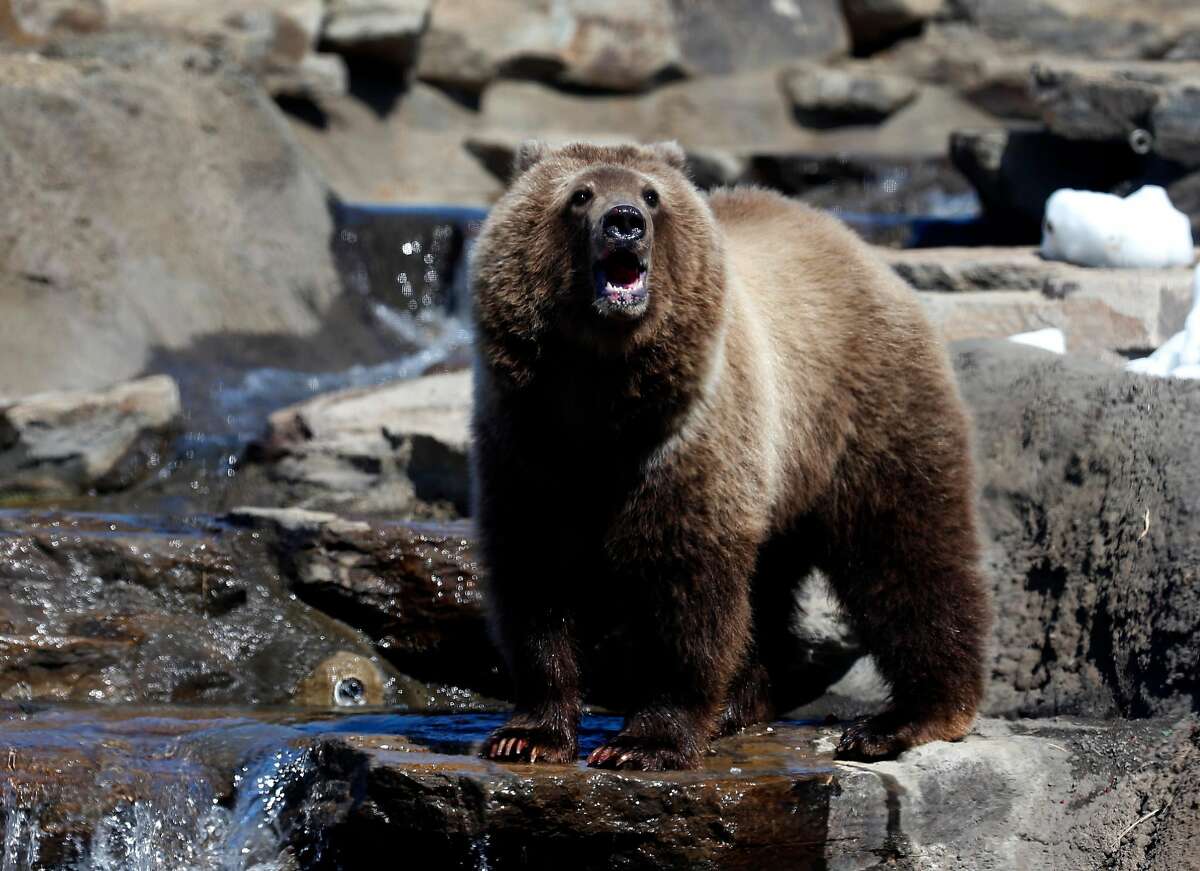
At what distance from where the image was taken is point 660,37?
71.3ft

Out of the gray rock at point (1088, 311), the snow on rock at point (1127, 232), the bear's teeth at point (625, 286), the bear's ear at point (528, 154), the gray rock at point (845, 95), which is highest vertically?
the bear's ear at point (528, 154)

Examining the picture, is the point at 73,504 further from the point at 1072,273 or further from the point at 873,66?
the point at 873,66

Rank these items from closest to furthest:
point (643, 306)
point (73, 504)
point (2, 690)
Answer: point (643, 306), point (2, 690), point (73, 504)

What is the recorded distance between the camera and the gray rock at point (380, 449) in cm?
919

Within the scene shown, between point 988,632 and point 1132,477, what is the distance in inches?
38.5

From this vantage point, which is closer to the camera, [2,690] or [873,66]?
[2,690]

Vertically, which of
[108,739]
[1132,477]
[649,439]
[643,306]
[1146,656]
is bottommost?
[108,739]

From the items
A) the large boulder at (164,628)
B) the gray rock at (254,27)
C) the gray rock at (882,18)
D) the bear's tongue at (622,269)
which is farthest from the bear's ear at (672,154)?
the gray rock at (882,18)

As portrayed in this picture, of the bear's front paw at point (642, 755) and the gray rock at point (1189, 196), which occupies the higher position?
the bear's front paw at point (642, 755)

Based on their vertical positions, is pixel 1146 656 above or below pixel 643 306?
below

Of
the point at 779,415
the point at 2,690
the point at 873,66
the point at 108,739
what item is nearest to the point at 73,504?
the point at 2,690

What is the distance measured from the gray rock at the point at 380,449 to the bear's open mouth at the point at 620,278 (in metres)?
4.08

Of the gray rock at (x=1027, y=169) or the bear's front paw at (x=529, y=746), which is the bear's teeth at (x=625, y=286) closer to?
the bear's front paw at (x=529, y=746)

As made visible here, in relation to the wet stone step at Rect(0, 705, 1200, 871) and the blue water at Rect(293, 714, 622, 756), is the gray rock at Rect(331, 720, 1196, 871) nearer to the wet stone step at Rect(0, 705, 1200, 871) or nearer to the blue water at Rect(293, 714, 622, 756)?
the wet stone step at Rect(0, 705, 1200, 871)
